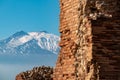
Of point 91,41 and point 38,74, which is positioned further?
point 38,74

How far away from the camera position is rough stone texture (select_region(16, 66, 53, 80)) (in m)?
22.4

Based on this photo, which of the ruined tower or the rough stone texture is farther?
the rough stone texture

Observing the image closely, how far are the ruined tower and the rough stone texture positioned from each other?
11.1 metres

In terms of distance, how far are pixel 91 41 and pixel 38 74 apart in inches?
494

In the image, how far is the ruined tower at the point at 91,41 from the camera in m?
10.1

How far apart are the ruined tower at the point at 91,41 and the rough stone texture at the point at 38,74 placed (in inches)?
438

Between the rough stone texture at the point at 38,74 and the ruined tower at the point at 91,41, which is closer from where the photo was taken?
the ruined tower at the point at 91,41

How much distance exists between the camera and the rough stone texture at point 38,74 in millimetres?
22359

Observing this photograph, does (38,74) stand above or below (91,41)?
above

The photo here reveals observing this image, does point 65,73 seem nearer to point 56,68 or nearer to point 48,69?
point 56,68

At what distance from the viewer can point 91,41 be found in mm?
10195

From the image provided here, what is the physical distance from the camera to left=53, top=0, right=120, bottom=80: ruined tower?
1015 centimetres

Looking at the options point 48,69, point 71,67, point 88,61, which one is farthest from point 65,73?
point 48,69

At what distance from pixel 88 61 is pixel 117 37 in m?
0.75
